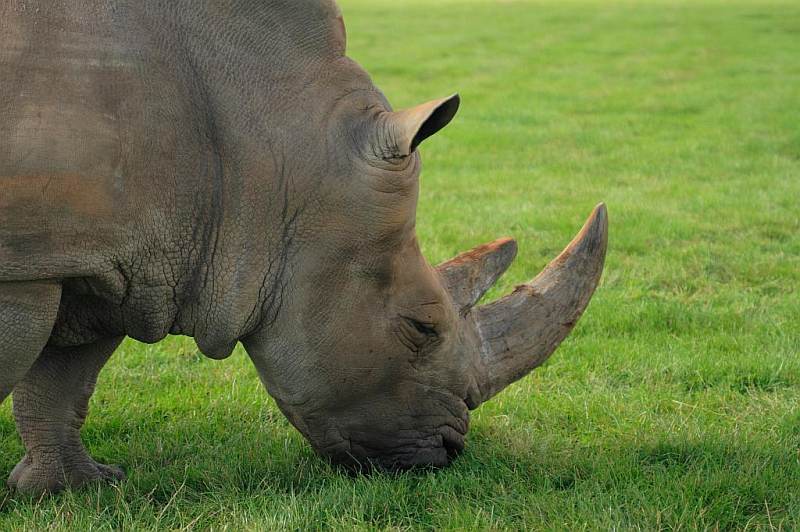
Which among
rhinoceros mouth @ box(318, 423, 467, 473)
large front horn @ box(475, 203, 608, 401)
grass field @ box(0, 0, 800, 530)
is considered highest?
large front horn @ box(475, 203, 608, 401)

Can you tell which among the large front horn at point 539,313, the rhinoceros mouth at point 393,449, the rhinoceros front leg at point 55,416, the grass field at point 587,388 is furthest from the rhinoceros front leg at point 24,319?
the large front horn at point 539,313

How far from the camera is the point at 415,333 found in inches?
160

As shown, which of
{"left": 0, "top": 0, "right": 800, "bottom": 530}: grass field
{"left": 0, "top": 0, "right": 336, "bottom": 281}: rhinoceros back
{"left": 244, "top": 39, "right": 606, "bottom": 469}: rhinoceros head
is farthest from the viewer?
{"left": 0, "top": 0, "right": 800, "bottom": 530}: grass field

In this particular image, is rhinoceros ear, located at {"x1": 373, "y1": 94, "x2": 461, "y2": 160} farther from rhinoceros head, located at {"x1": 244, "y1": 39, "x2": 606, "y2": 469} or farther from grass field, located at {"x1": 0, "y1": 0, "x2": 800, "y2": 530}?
grass field, located at {"x1": 0, "y1": 0, "x2": 800, "y2": 530}

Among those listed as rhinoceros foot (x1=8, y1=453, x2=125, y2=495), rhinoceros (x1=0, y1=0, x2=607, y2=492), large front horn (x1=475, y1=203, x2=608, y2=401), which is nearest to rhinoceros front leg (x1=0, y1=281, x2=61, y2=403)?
rhinoceros (x1=0, y1=0, x2=607, y2=492)

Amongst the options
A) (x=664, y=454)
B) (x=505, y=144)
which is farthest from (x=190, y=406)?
(x=505, y=144)

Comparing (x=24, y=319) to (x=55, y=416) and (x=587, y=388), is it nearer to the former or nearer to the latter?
(x=55, y=416)

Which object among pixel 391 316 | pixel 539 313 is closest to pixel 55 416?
pixel 391 316

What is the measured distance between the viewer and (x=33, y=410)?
459 centimetres

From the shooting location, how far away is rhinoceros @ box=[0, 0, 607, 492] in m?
3.45

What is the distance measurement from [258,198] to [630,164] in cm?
859

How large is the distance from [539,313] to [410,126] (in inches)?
43.6

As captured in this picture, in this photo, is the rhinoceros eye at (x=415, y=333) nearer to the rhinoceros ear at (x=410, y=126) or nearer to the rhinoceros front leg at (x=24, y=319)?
the rhinoceros ear at (x=410, y=126)

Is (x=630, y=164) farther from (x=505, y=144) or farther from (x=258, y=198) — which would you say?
(x=258, y=198)
